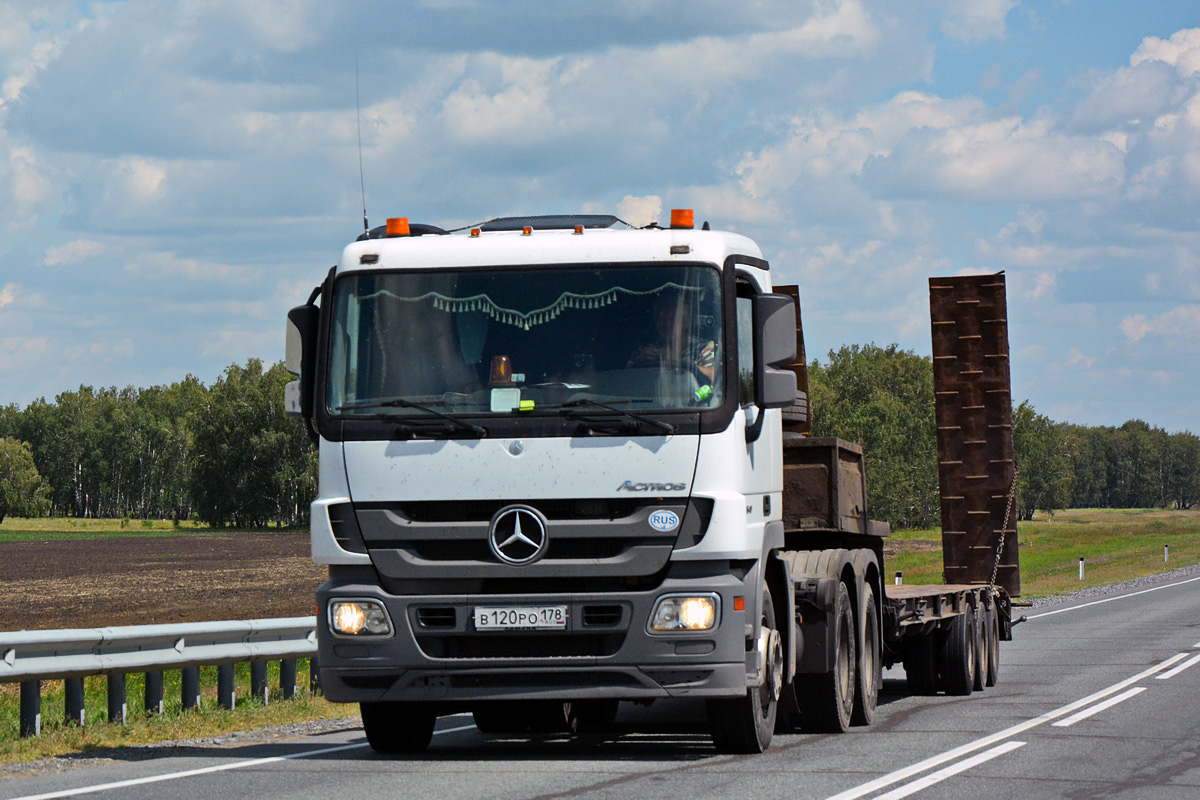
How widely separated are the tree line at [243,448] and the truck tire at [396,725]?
74.6m

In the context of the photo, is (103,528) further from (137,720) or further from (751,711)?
(751,711)

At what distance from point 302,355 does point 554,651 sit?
2172 mm

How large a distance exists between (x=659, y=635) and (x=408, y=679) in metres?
1.40

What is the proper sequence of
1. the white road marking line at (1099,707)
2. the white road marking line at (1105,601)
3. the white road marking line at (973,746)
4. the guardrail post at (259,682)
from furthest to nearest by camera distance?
the white road marking line at (1105,601)
the guardrail post at (259,682)
the white road marking line at (1099,707)
the white road marking line at (973,746)

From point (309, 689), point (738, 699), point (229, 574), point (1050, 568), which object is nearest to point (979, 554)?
point (309, 689)

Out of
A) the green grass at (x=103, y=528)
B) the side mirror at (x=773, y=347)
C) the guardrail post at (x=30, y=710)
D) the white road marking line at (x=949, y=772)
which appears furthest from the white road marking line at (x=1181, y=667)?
the green grass at (x=103, y=528)

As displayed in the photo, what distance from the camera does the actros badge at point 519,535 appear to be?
358 inches

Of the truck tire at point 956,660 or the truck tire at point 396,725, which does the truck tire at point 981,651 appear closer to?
the truck tire at point 956,660

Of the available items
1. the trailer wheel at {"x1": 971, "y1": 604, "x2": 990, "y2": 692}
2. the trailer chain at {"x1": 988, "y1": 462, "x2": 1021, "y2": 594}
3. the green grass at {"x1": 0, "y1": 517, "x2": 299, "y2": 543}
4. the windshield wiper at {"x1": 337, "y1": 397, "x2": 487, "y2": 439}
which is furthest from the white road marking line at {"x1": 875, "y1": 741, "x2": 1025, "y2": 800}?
A: the green grass at {"x1": 0, "y1": 517, "x2": 299, "y2": 543}

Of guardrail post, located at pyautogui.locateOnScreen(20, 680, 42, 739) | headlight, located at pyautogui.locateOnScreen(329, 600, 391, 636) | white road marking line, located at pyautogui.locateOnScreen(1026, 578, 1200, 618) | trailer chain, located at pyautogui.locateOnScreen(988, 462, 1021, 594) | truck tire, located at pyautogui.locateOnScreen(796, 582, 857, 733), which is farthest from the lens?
white road marking line, located at pyautogui.locateOnScreen(1026, 578, 1200, 618)

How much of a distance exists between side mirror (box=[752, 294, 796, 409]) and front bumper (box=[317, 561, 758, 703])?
1026 mm

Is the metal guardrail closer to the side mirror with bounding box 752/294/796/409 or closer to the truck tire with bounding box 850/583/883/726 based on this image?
the truck tire with bounding box 850/583/883/726

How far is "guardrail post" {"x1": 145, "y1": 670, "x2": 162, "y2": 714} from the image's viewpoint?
12.3 meters

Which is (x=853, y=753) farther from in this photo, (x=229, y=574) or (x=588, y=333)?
(x=229, y=574)
